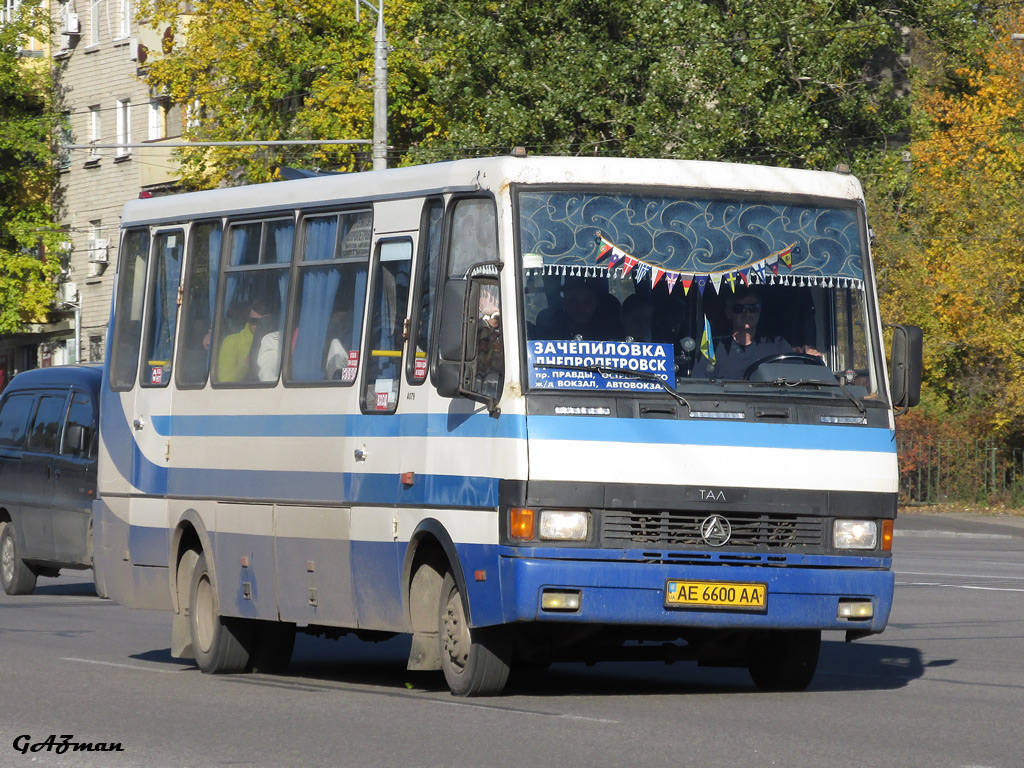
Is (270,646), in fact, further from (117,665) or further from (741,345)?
(741,345)

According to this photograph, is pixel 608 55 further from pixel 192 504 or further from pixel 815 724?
pixel 815 724

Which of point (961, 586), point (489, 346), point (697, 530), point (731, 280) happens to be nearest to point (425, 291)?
point (489, 346)

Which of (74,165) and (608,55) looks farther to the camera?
(74,165)

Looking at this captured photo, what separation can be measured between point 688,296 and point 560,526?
4.72ft

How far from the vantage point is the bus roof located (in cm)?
1081

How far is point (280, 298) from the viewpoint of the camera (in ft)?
41.9

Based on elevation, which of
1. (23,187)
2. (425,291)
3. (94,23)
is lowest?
(425,291)

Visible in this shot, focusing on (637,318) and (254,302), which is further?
(254,302)

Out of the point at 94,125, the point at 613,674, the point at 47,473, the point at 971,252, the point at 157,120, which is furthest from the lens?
the point at 94,125

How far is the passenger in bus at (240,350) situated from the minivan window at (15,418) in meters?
8.87

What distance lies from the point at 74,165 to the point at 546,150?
28.8 meters

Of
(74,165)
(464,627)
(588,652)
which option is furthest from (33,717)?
(74,165)

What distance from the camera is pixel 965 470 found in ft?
120

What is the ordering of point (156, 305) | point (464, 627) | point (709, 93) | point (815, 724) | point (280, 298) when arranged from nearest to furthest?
point (815, 724), point (464, 627), point (280, 298), point (156, 305), point (709, 93)
